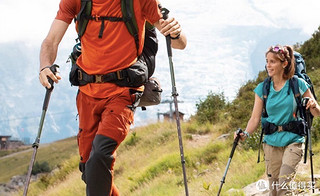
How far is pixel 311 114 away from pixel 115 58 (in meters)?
2.27

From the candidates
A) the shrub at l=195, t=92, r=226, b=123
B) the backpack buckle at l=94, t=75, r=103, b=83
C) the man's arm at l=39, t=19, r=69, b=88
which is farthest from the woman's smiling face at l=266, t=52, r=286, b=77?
the shrub at l=195, t=92, r=226, b=123

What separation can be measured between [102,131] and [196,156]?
10.6 meters

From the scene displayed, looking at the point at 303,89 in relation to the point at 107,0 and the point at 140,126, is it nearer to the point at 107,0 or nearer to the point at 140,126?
the point at 107,0

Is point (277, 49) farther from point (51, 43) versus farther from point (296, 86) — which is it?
point (51, 43)

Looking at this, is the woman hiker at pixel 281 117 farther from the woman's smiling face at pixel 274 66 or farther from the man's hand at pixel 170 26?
the man's hand at pixel 170 26

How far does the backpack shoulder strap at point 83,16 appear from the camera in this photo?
519cm

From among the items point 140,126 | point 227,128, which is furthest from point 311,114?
point 140,126

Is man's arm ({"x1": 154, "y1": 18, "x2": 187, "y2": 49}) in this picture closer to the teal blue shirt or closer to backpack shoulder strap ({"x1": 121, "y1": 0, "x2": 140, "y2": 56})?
backpack shoulder strap ({"x1": 121, "y1": 0, "x2": 140, "y2": 56})

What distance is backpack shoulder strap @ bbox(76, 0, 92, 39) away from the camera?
5188 mm

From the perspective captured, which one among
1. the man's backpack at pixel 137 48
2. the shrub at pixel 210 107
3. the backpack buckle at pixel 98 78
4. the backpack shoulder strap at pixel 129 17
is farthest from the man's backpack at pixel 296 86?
the shrub at pixel 210 107

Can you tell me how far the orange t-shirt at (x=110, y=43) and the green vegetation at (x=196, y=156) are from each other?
10.4ft

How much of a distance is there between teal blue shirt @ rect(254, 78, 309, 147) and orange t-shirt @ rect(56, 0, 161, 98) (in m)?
1.65

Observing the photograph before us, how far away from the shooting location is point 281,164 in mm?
6156

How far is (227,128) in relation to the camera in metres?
17.5
